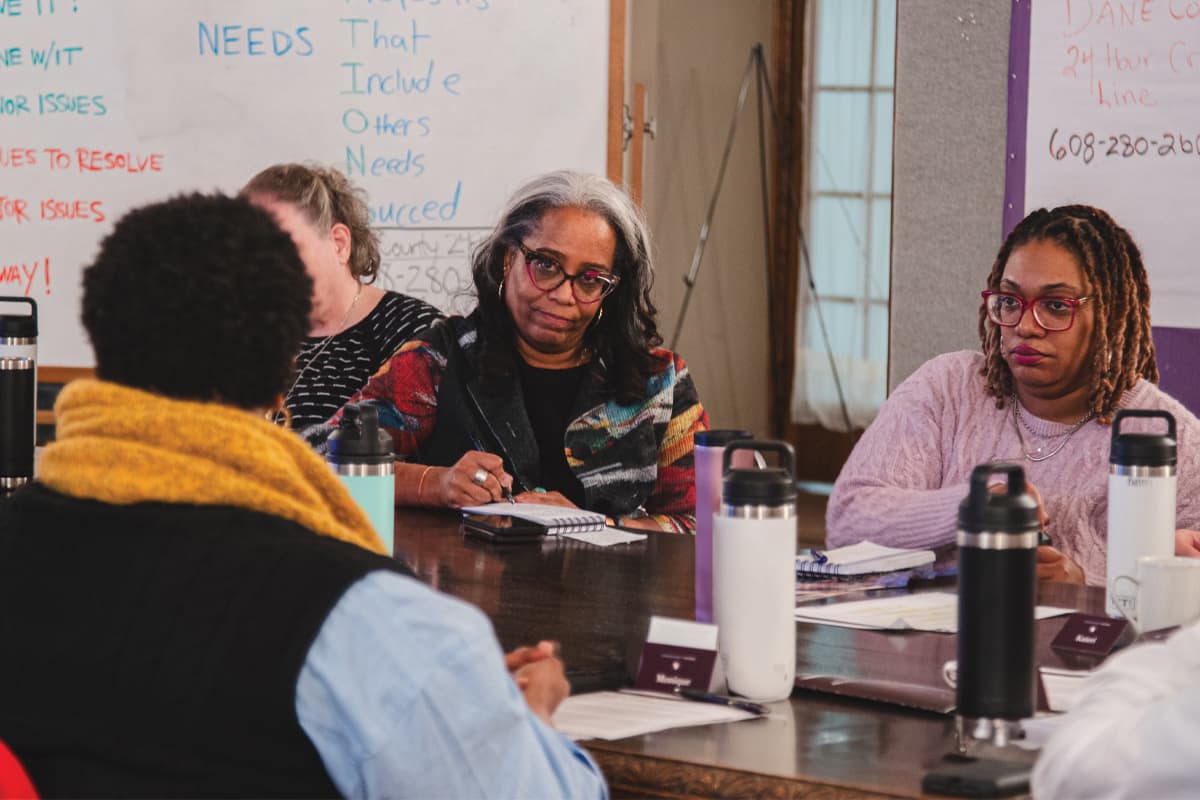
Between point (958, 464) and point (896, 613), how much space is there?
74 centimetres

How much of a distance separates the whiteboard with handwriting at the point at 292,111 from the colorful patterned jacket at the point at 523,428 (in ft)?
3.57

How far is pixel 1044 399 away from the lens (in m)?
2.48

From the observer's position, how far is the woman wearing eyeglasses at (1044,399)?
2.37m

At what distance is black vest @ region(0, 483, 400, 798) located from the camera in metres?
1.05

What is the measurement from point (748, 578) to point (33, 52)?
312 centimetres

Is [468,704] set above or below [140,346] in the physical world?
below

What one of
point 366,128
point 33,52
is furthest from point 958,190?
point 33,52

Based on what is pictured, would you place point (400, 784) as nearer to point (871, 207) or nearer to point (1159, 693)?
point (1159, 693)

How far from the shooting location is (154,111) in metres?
3.86

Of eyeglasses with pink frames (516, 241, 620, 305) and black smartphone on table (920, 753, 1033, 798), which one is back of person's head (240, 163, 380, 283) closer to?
eyeglasses with pink frames (516, 241, 620, 305)

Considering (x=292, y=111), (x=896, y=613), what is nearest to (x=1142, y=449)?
(x=896, y=613)

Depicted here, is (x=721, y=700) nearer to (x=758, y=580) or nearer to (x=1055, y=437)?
(x=758, y=580)

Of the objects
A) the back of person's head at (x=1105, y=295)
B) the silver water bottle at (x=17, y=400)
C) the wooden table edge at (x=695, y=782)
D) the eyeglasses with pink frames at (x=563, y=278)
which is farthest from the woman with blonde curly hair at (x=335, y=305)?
the wooden table edge at (x=695, y=782)

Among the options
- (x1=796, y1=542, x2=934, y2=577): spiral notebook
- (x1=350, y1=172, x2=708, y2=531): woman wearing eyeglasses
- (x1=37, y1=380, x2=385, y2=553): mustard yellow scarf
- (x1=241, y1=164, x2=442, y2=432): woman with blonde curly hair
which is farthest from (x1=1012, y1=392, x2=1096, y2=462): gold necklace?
(x1=37, y1=380, x2=385, y2=553): mustard yellow scarf
